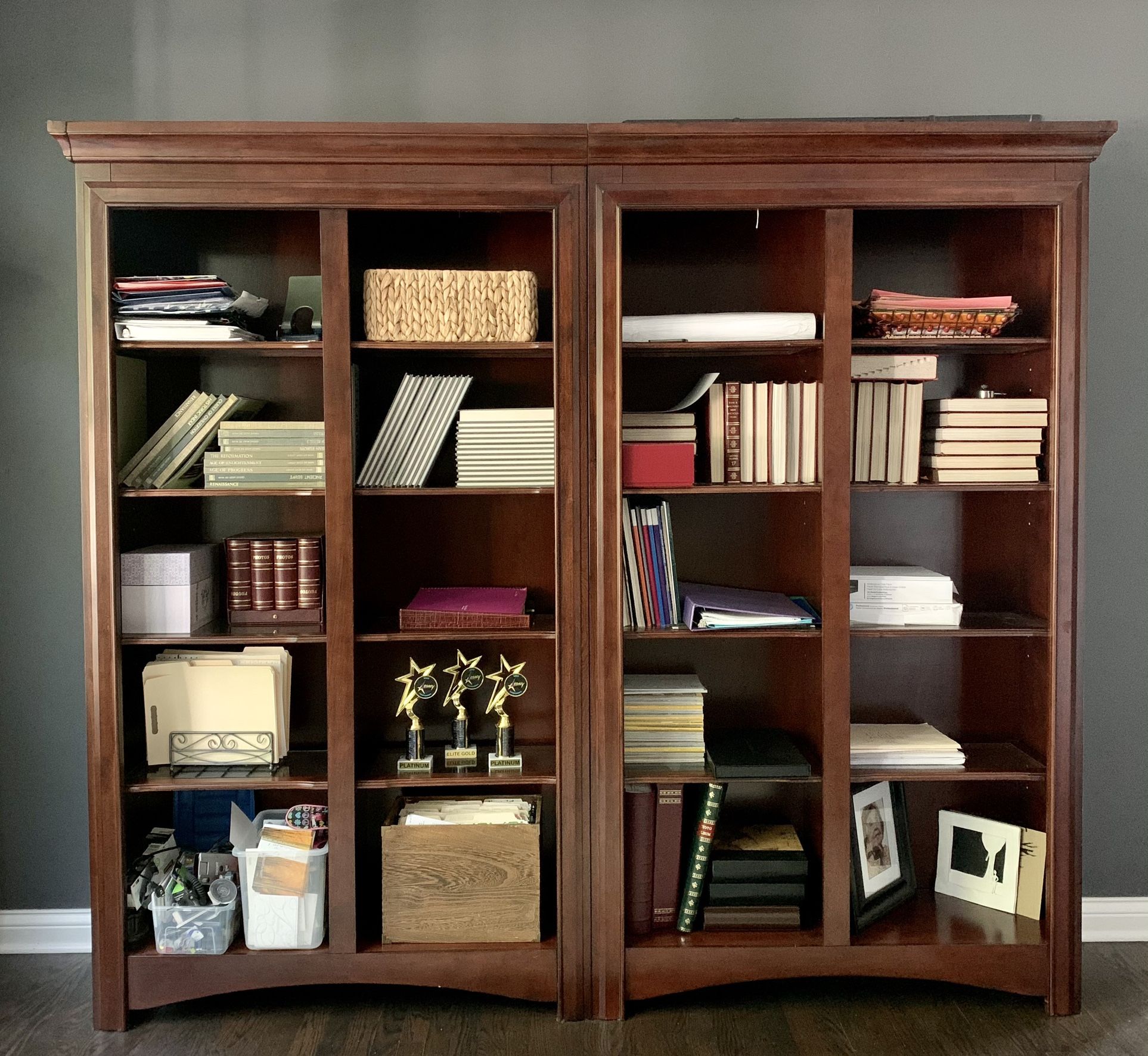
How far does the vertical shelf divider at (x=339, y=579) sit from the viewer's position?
2.29m

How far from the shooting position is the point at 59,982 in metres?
2.60

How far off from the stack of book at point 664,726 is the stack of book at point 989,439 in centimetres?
80

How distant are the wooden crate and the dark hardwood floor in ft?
0.64

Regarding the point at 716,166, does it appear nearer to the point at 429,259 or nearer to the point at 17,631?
the point at 429,259

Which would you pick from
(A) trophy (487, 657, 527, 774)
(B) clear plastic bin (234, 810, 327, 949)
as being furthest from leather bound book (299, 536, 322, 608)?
(B) clear plastic bin (234, 810, 327, 949)

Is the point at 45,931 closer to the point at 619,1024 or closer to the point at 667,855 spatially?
the point at 619,1024

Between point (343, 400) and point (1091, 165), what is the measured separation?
2.09 meters

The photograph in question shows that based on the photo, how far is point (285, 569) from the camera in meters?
2.45

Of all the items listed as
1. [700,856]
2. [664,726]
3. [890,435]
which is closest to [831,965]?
[700,856]

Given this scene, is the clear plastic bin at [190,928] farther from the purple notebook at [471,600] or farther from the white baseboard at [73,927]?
the purple notebook at [471,600]

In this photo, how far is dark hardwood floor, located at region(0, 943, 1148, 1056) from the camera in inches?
89.2

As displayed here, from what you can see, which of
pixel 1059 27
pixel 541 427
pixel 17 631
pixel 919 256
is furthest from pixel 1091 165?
pixel 17 631

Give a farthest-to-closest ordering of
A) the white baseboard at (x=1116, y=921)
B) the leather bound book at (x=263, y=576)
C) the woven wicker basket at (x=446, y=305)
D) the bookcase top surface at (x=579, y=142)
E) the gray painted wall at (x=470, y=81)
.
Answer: the white baseboard at (x=1116, y=921), the gray painted wall at (x=470, y=81), the leather bound book at (x=263, y=576), the woven wicker basket at (x=446, y=305), the bookcase top surface at (x=579, y=142)

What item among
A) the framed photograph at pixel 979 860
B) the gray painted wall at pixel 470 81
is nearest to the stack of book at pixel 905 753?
the framed photograph at pixel 979 860
